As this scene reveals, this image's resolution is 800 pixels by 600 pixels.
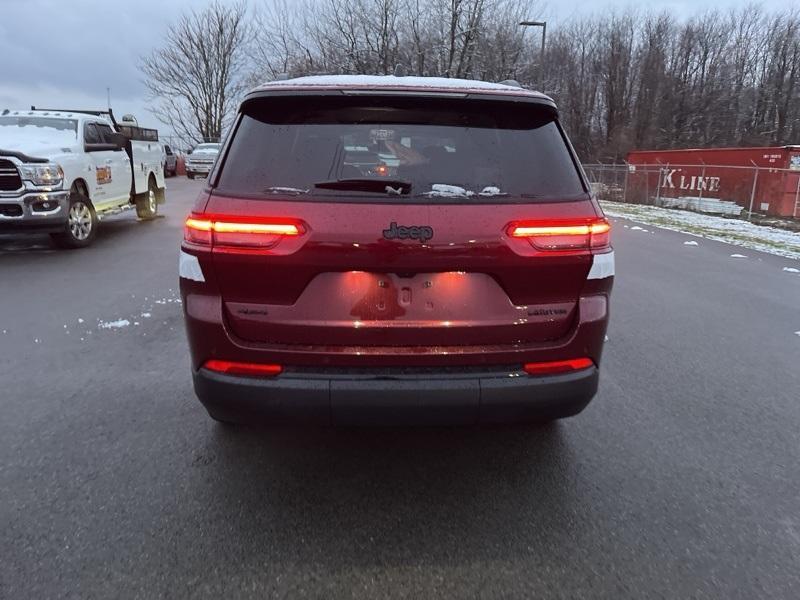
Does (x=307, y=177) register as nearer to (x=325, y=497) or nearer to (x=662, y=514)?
(x=325, y=497)

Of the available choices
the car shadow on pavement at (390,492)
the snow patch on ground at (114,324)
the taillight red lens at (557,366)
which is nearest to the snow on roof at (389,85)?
the taillight red lens at (557,366)

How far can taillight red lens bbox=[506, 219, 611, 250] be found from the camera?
2.46m

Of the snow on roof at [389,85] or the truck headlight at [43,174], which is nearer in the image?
the snow on roof at [389,85]

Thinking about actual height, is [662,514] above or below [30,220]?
below

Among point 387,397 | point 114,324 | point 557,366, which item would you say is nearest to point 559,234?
point 557,366

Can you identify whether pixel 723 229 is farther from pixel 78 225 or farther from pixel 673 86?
pixel 673 86

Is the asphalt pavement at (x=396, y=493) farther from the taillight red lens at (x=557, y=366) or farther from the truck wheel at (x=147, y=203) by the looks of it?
the truck wheel at (x=147, y=203)

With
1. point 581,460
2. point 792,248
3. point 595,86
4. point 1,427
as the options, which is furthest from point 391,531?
point 595,86

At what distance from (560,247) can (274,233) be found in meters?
1.18

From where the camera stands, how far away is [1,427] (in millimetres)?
3400

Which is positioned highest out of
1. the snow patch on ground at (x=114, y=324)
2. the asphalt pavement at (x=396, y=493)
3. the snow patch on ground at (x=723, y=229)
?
the snow patch on ground at (x=114, y=324)

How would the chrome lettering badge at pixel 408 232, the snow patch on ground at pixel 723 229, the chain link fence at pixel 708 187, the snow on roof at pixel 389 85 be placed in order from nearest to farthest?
1. the chrome lettering badge at pixel 408 232
2. the snow on roof at pixel 389 85
3. the snow patch on ground at pixel 723 229
4. the chain link fence at pixel 708 187

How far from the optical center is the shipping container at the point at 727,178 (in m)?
17.9

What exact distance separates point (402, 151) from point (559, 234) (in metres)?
0.78
